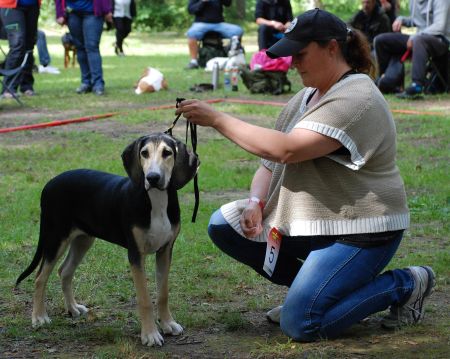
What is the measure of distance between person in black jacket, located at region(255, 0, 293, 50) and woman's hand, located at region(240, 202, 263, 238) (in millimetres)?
12776

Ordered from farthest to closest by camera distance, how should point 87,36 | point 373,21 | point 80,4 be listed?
point 373,21 < point 87,36 < point 80,4

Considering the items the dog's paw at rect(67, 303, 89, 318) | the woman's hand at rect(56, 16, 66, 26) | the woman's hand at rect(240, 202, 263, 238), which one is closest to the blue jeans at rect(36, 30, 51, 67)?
the woman's hand at rect(56, 16, 66, 26)

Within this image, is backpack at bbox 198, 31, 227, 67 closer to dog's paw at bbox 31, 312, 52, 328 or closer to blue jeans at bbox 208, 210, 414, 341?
dog's paw at bbox 31, 312, 52, 328

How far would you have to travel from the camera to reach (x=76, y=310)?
5.05m

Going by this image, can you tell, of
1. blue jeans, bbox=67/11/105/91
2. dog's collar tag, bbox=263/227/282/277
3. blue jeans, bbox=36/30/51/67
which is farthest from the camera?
blue jeans, bbox=36/30/51/67

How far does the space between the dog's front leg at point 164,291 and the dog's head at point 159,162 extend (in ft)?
1.35

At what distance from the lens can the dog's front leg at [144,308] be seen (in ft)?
14.6

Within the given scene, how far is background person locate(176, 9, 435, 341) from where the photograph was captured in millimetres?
4309

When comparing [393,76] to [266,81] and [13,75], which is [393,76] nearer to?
[266,81]

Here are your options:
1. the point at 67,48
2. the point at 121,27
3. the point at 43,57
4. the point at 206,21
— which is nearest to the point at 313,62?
the point at 206,21

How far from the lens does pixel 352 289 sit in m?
4.48

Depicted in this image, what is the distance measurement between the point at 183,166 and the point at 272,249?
70 cm

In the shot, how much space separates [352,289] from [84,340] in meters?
1.39

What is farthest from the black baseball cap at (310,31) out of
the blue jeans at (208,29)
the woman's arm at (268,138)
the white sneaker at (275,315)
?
the blue jeans at (208,29)
